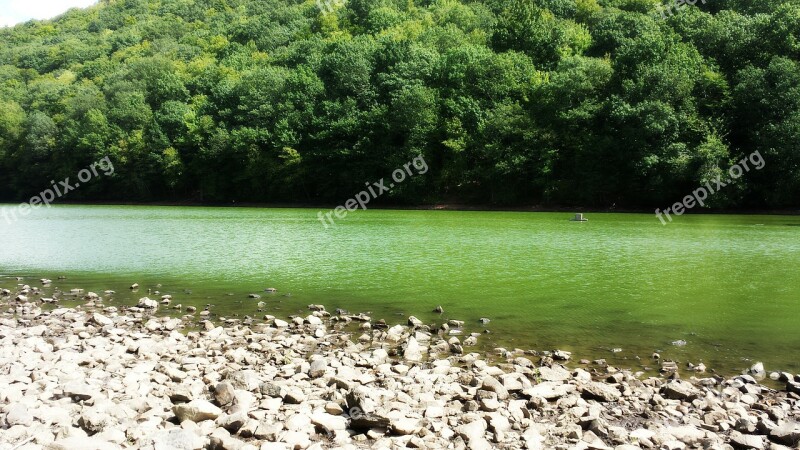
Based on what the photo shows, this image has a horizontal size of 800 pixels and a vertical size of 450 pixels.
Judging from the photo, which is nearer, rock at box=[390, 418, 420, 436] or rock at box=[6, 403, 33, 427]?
rock at box=[6, 403, 33, 427]

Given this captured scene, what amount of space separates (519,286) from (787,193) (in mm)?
42323

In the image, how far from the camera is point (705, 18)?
6350cm

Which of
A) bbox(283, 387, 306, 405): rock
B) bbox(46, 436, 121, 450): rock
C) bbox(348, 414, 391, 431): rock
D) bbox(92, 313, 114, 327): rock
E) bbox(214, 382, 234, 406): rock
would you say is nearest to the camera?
bbox(46, 436, 121, 450): rock

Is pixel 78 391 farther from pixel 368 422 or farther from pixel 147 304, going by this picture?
pixel 147 304

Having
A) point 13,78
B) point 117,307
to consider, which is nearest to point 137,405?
point 117,307

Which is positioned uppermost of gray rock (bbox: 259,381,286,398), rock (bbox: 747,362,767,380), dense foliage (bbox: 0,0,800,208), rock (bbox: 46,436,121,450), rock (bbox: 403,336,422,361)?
dense foliage (bbox: 0,0,800,208)

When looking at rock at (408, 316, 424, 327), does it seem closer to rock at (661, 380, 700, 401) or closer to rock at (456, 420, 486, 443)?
rock at (661, 380, 700, 401)

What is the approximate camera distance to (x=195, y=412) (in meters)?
6.54

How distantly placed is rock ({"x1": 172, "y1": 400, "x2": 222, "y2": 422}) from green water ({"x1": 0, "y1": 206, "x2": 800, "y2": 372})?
5.49 metres

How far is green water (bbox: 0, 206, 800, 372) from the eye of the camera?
1134 cm

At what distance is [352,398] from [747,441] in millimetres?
4126

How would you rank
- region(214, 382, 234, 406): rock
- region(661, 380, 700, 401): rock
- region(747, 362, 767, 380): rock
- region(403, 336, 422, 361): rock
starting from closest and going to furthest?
Answer: region(214, 382, 234, 406): rock → region(661, 380, 700, 401): rock → region(747, 362, 767, 380): rock → region(403, 336, 422, 361): rock

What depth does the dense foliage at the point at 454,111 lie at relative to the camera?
51.8 metres

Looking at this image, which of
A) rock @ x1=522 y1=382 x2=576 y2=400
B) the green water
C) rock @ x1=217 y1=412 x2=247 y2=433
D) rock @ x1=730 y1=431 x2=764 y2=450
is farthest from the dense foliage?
rock @ x1=217 y1=412 x2=247 y2=433
